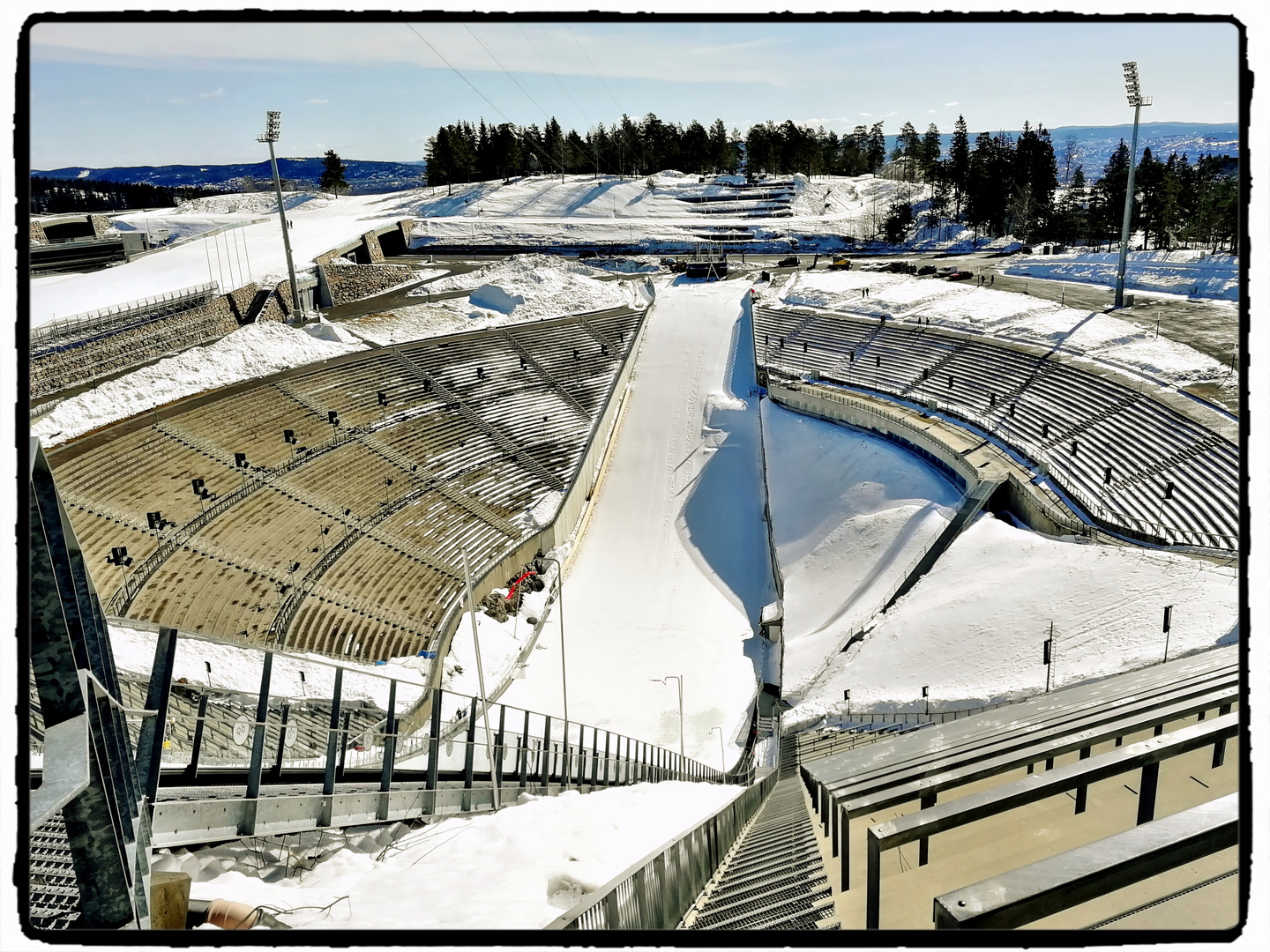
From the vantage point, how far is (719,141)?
8312 centimetres

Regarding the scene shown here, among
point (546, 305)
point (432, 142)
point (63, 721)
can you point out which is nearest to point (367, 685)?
point (63, 721)

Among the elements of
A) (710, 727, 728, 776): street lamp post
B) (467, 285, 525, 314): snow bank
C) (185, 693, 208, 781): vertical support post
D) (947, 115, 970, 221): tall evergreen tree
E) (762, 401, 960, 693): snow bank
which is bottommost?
(710, 727, 728, 776): street lamp post

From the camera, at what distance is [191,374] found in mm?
25938

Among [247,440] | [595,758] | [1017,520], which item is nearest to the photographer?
[595,758]

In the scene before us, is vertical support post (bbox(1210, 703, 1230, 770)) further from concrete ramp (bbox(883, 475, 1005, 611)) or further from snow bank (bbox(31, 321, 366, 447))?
snow bank (bbox(31, 321, 366, 447))

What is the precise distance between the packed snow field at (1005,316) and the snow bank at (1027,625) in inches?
429

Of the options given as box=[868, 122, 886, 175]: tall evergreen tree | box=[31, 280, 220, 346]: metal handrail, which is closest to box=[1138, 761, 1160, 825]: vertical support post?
box=[31, 280, 220, 346]: metal handrail

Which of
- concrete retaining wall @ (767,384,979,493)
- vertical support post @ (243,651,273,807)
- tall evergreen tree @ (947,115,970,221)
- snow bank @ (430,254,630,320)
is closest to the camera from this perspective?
vertical support post @ (243,651,273,807)

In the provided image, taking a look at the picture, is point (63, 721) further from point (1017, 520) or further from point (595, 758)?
point (1017, 520)

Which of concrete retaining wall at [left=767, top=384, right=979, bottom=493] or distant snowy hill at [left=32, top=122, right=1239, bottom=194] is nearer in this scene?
concrete retaining wall at [left=767, top=384, right=979, bottom=493]

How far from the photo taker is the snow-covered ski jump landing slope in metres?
18.9

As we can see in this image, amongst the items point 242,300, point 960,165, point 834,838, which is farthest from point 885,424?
point 960,165

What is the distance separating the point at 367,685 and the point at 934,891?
13.6 metres

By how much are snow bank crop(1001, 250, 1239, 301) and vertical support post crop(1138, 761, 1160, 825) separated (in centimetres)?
3388
